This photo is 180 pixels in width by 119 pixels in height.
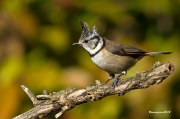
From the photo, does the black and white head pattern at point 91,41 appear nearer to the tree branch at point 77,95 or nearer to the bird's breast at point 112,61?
the bird's breast at point 112,61

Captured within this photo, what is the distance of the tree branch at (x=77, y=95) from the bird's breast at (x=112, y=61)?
83cm

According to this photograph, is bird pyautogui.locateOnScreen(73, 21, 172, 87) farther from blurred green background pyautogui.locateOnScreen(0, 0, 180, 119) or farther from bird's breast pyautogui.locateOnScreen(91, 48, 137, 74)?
blurred green background pyautogui.locateOnScreen(0, 0, 180, 119)

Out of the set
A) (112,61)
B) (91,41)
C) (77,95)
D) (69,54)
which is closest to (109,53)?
(112,61)

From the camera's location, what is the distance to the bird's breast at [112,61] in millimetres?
5676

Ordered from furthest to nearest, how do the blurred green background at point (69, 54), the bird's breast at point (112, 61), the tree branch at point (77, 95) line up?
the blurred green background at point (69, 54) < the bird's breast at point (112, 61) < the tree branch at point (77, 95)

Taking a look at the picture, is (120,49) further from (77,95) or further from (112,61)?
Result: (77,95)

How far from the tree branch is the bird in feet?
2.86

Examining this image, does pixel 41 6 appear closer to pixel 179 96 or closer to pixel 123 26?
pixel 123 26

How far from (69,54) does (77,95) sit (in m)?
1.33

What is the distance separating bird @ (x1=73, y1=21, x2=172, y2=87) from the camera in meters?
5.71

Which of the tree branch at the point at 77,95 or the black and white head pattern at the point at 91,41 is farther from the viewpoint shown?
the black and white head pattern at the point at 91,41

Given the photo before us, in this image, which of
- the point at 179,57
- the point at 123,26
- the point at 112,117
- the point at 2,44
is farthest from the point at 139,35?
the point at 2,44

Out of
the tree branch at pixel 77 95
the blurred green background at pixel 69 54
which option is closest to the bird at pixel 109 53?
the blurred green background at pixel 69 54

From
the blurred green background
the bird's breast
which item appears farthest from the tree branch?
the blurred green background
